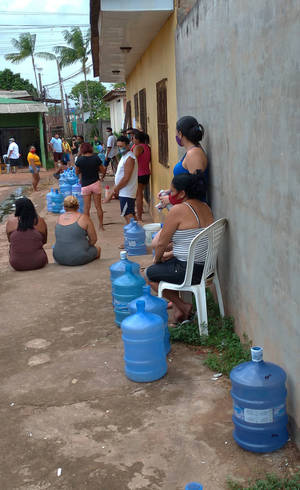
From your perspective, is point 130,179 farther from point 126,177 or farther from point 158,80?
point 158,80

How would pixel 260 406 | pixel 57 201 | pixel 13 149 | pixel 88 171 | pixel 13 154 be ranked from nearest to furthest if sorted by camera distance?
pixel 260 406, pixel 88 171, pixel 57 201, pixel 13 149, pixel 13 154

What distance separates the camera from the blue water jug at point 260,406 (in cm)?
Answer: 281

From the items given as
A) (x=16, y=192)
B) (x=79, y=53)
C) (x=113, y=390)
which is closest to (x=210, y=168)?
(x=113, y=390)

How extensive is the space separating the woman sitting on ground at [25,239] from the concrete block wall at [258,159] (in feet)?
9.90

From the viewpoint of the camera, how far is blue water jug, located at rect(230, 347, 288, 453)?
2.81 meters

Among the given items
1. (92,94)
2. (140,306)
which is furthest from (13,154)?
(92,94)

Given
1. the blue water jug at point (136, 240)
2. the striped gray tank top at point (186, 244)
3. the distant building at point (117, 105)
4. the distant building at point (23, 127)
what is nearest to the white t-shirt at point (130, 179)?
the blue water jug at point (136, 240)

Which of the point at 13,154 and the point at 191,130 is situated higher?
the point at 191,130

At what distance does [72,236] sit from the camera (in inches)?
276

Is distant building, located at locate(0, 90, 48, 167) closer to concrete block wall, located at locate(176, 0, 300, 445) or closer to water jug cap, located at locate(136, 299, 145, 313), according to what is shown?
concrete block wall, located at locate(176, 0, 300, 445)

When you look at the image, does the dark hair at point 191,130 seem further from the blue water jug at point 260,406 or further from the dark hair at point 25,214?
the dark hair at point 25,214

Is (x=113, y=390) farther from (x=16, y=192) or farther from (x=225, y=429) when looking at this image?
(x=16, y=192)

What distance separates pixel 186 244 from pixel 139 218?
620 centimetres

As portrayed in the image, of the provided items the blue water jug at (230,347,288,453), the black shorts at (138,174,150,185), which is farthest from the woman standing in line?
the blue water jug at (230,347,288,453)
